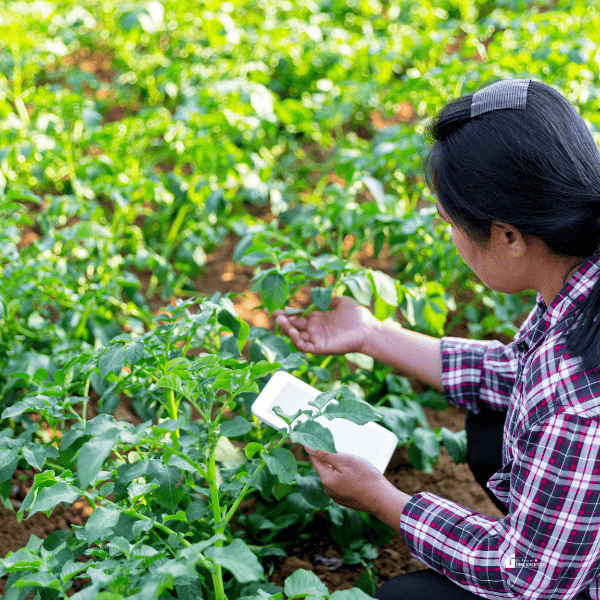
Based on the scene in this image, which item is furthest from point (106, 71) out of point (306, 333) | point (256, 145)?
point (306, 333)

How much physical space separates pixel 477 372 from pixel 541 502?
0.49 m

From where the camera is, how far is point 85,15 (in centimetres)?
322

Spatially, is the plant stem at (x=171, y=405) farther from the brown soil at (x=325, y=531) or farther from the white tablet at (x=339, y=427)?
the brown soil at (x=325, y=531)

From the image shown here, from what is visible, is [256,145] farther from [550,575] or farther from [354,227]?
[550,575]

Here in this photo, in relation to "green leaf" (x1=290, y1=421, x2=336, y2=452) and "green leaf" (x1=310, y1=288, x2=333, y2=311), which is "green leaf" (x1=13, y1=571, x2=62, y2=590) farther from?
"green leaf" (x1=310, y1=288, x2=333, y2=311)

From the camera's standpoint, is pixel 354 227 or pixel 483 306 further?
pixel 483 306

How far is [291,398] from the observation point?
4.50ft

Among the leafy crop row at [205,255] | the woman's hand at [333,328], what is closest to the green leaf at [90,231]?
the leafy crop row at [205,255]

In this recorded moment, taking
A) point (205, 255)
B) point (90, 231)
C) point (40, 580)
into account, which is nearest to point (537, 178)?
point (40, 580)

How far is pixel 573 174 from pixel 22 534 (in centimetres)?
134

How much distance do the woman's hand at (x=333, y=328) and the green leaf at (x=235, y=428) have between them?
48 cm

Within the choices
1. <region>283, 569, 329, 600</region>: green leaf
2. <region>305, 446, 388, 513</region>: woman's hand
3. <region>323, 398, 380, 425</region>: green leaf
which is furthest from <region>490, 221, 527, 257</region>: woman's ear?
<region>283, 569, 329, 600</region>: green leaf

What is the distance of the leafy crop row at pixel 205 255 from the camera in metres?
1.07

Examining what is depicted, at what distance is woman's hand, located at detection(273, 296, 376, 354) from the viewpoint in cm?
154
